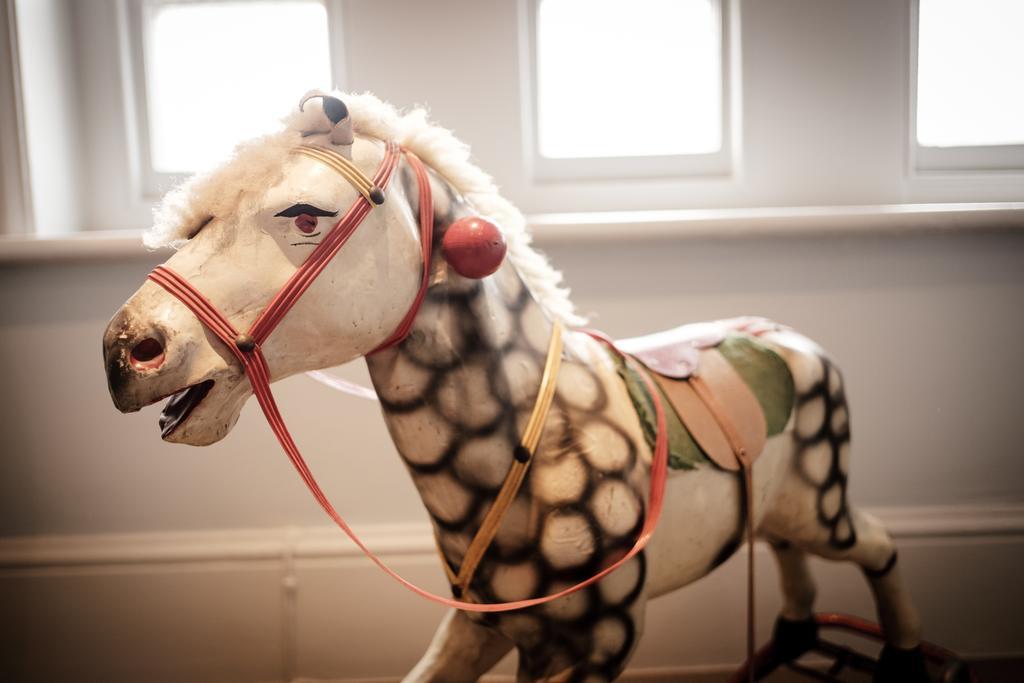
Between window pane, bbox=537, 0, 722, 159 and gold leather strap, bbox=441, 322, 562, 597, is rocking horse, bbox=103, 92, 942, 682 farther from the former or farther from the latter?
window pane, bbox=537, 0, 722, 159

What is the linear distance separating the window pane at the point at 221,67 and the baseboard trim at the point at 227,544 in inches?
29.8

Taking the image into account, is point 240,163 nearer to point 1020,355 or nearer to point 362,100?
point 362,100

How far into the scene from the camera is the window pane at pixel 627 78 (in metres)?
1.62

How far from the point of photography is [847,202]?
155cm

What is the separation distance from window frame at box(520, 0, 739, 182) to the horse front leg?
92 cm

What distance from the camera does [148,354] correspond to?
2.10ft

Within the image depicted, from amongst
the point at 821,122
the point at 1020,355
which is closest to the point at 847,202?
the point at 821,122

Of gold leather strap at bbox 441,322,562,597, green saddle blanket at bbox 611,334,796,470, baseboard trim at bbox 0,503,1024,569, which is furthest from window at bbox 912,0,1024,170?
gold leather strap at bbox 441,322,562,597

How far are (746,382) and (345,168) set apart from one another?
57 centimetres

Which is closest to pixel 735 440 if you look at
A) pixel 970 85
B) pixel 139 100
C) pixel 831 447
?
pixel 831 447

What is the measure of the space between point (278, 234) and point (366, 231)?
8cm

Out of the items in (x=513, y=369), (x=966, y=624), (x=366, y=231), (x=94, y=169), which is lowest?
(x=966, y=624)

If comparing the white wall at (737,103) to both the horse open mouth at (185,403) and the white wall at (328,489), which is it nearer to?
the white wall at (328,489)

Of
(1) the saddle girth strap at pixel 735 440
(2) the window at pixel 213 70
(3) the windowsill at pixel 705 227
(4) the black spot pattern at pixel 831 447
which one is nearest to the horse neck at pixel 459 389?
(1) the saddle girth strap at pixel 735 440
